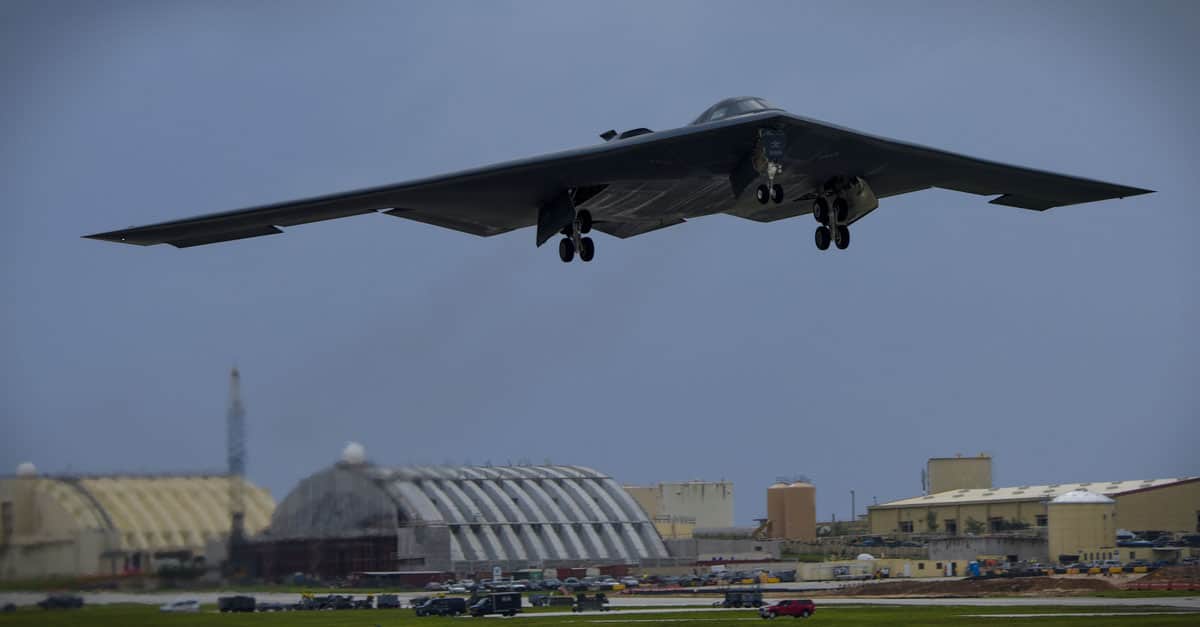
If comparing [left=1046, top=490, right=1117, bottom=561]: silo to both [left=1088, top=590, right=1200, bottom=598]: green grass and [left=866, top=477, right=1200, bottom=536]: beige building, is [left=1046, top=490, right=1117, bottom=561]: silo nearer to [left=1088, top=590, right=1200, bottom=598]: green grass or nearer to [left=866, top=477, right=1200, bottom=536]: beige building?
[left=866, top=477, right=1200, bottom=536]: beige building

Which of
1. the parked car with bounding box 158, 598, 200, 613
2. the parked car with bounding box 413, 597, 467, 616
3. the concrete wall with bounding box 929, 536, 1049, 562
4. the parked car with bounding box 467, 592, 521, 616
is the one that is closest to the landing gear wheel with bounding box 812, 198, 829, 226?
the parked car with bounding box 158, 598, 200, 613

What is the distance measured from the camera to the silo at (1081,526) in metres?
101

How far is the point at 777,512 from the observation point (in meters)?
131

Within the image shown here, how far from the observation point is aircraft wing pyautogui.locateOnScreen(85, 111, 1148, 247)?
33.1 metres

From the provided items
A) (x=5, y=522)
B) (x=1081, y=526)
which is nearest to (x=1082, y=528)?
(x=1081, y=526)

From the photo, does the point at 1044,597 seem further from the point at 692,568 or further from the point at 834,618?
the point at 692,568

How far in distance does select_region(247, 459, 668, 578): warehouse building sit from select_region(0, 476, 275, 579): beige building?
91.8 inches

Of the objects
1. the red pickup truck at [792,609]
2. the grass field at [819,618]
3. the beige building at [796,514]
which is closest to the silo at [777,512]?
the beige building at [796,514]

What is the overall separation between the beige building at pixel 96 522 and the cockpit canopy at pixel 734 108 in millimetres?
14297

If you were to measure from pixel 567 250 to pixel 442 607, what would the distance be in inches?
956

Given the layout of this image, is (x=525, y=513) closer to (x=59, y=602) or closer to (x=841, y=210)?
(x=841, y=210)

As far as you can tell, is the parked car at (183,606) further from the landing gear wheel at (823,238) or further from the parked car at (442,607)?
the parked car at (442,607)

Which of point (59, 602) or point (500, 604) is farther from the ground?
point (59, 602)

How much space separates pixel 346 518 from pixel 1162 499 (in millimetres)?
88792
